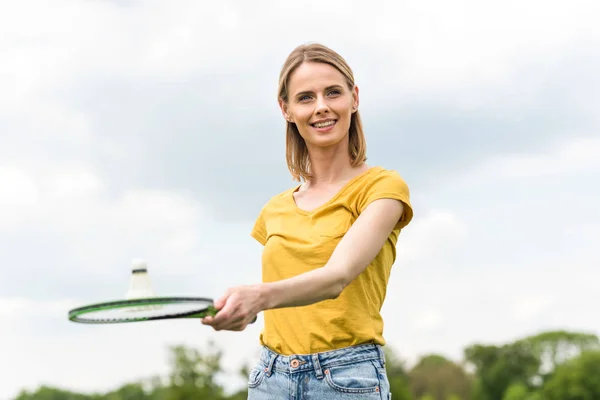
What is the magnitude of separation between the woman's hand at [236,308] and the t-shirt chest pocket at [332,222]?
1237 millimetres

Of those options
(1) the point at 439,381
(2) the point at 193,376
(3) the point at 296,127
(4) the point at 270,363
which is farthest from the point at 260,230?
(1) the point at 439,381

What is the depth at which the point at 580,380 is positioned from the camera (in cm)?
7681

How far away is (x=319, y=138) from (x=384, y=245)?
83 cm

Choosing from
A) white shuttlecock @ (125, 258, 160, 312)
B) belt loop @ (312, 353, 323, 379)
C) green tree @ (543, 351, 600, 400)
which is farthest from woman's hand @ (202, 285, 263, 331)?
green tree @ (543, 351, 600, 400)

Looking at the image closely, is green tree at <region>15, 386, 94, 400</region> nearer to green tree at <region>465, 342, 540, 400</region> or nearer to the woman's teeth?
green tree at <region>465, 342, 540, 400</region>

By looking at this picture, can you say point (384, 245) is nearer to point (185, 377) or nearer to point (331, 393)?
point (331, 393)

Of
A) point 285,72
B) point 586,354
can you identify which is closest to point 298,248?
point 285,72

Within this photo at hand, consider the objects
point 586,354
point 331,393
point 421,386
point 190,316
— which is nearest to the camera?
point 190,316

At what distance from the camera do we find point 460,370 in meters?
87.6

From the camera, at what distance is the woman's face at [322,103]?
608 cm

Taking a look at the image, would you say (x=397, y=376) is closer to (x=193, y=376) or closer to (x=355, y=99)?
(x=193, y=376)

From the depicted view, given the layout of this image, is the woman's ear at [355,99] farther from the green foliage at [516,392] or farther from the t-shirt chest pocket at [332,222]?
the green foliage at [516,392]

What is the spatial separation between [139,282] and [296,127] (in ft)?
7.52

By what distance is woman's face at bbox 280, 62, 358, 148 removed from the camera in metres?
6.08
